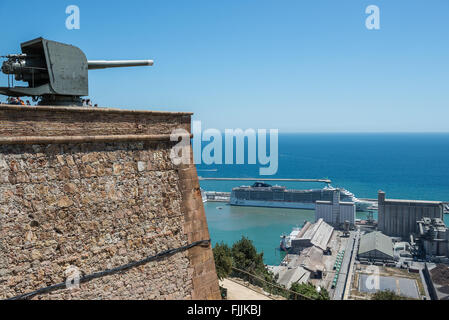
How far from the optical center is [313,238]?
46656 mm

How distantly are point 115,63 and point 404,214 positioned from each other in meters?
54.3

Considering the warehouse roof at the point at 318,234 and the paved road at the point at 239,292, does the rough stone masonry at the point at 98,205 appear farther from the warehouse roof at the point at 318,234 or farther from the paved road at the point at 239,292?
the warehouse roof at the point at 318,234

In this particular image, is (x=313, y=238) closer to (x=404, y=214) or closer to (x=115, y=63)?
(x=404, y=214)

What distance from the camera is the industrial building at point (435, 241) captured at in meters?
42.7

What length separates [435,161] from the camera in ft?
447

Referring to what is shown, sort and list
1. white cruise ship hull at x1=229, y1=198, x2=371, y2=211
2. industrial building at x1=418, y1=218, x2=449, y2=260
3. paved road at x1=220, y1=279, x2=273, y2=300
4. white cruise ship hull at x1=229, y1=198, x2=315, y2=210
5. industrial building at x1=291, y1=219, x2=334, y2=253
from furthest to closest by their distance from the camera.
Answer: white cruise ship hull at x1=229, y1=198, x2=315, y2=210, white cruise ship hull at x1=229, y1=198, x2=371, y2=211, industrial building at x1=291, y1=219, x2=334, y2=253, industrial building at x1=418, y1=218, x2=449, y2=260, paved road at x1=220, y1=279, x2=273, y2=300

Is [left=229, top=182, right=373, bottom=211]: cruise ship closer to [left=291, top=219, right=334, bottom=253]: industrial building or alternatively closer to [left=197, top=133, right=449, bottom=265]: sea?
[left=197, top=133, right=449, bottom=265]: sea

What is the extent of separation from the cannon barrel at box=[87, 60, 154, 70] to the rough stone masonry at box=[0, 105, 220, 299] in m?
1.40

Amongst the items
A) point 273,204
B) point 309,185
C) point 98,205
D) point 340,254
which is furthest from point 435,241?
Answer: point 309,185

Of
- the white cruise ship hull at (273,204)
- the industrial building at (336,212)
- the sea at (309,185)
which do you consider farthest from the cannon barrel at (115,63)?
the white cruise ship hull at (273,204)

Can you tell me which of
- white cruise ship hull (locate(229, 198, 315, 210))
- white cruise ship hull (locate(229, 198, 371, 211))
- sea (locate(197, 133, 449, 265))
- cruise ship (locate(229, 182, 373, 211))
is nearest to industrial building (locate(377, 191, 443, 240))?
sea (locate(197, 133, 449, 265))

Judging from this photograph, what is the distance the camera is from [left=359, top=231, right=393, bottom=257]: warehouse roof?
133 ft

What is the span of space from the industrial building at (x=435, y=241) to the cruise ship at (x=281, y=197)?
27367 mm
